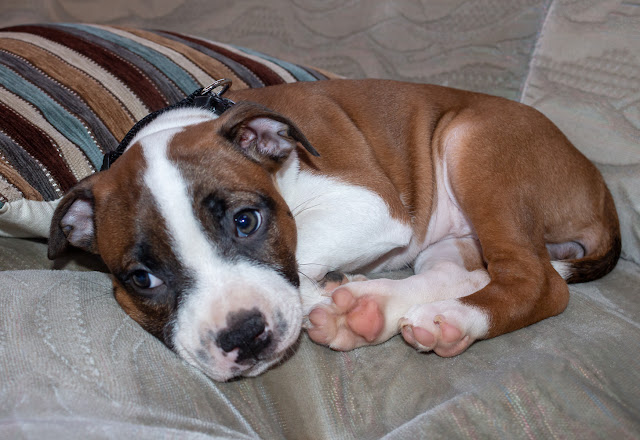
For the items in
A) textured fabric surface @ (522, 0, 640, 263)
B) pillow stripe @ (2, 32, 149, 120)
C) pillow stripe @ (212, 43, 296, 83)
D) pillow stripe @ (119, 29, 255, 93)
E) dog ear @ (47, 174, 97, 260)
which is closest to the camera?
dog ear @ (47, 174, 97, 260)

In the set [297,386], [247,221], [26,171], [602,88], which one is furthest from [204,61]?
[602,88]

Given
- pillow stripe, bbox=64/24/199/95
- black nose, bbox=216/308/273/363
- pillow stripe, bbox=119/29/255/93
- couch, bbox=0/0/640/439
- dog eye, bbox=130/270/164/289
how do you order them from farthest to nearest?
pillow stripe, bbox=119/29/255/93
pillow stripe, bbox=64/24/199/95
dog eye, bbox=130/270/164/289
black nose, bbox=216/308/273/363
couch, bbox=0/0/640/439

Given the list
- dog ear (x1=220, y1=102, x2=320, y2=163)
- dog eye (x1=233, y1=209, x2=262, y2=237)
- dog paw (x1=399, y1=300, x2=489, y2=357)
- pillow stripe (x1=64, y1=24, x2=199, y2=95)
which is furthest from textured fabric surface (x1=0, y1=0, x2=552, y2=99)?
dog eye (x1=233, y1=209, x2=262, y2=237)

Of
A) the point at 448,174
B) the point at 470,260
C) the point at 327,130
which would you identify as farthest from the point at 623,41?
the point at 327,130

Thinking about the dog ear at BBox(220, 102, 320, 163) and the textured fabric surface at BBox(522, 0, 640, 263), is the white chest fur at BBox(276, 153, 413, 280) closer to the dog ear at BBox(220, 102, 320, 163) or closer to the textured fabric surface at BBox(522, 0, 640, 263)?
the dog ear at BBox(220, 102, 320, 163)

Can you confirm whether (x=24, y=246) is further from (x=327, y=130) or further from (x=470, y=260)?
(x=470, y=260)

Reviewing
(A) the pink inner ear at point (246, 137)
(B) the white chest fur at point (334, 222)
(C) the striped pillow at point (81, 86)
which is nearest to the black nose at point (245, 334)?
(B) the white chest fur at point (334, 222)

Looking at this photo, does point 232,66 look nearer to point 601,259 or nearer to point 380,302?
point 380,302
